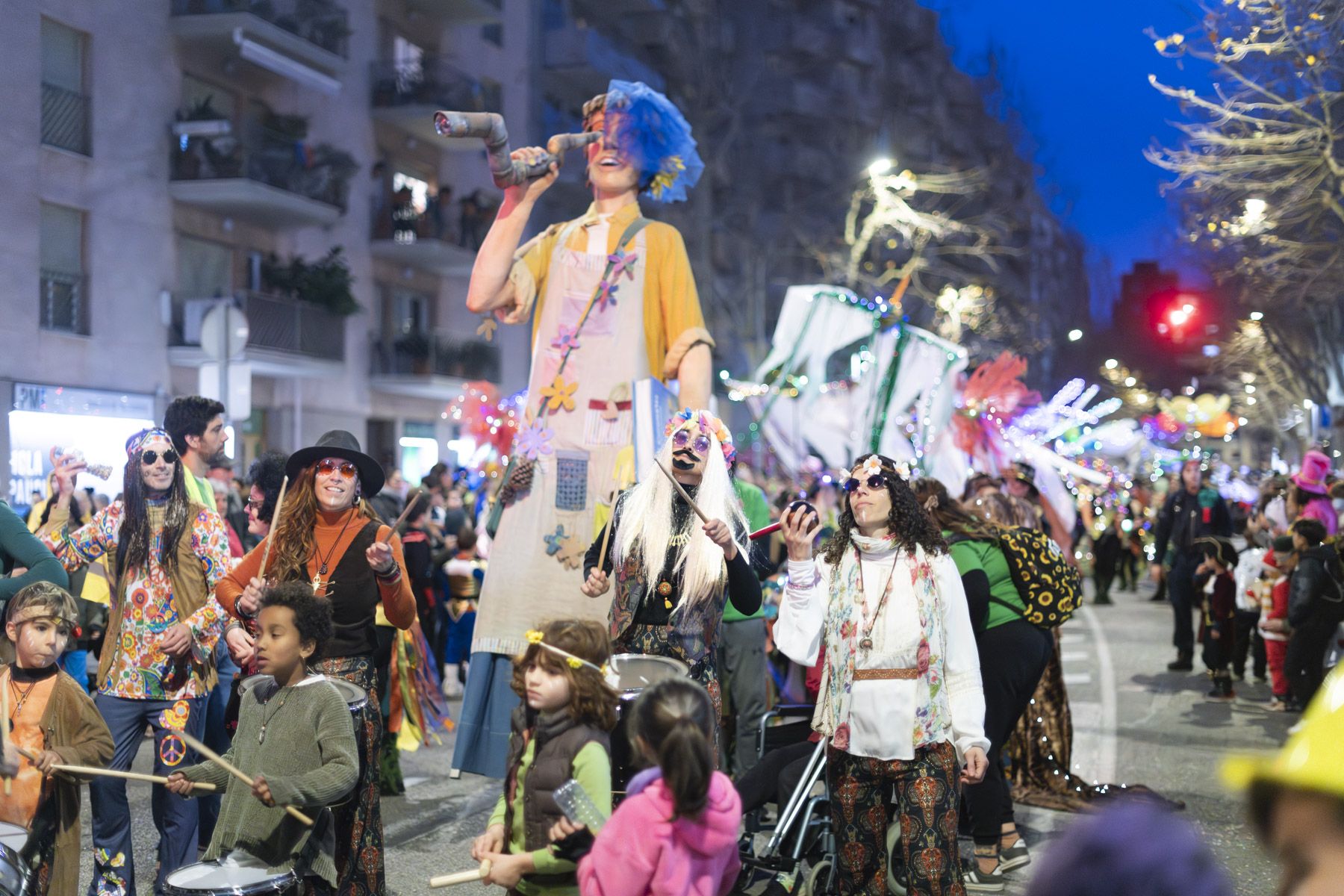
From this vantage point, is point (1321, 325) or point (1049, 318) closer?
point (1321, 325)

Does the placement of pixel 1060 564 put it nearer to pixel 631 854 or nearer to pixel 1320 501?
pixel 631 854

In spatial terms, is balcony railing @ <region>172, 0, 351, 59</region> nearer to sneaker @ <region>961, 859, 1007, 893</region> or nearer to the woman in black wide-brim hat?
the woman in black wide-brim hat

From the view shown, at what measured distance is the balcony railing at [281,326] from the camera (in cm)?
2083

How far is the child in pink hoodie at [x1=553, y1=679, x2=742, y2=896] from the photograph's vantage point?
3.26m

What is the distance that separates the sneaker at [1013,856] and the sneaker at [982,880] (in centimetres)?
7

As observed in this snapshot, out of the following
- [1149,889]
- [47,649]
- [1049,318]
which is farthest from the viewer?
[1049,318]

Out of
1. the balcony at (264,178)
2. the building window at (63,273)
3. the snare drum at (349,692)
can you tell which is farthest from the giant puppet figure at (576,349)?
the balcony at (264,178)

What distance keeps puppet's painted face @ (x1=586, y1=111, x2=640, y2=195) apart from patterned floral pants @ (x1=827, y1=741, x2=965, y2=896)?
2766mm

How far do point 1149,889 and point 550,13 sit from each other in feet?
114

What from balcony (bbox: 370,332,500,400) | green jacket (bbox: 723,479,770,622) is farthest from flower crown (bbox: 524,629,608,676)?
balcony (bbox: 370,332,500,400)

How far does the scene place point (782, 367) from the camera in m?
16.4

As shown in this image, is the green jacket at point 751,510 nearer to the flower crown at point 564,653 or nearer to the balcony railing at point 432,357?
the flower crown at point 564,653

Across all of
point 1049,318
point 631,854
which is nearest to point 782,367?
point 631,854

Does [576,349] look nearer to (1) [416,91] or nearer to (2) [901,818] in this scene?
(2) [901,818]
